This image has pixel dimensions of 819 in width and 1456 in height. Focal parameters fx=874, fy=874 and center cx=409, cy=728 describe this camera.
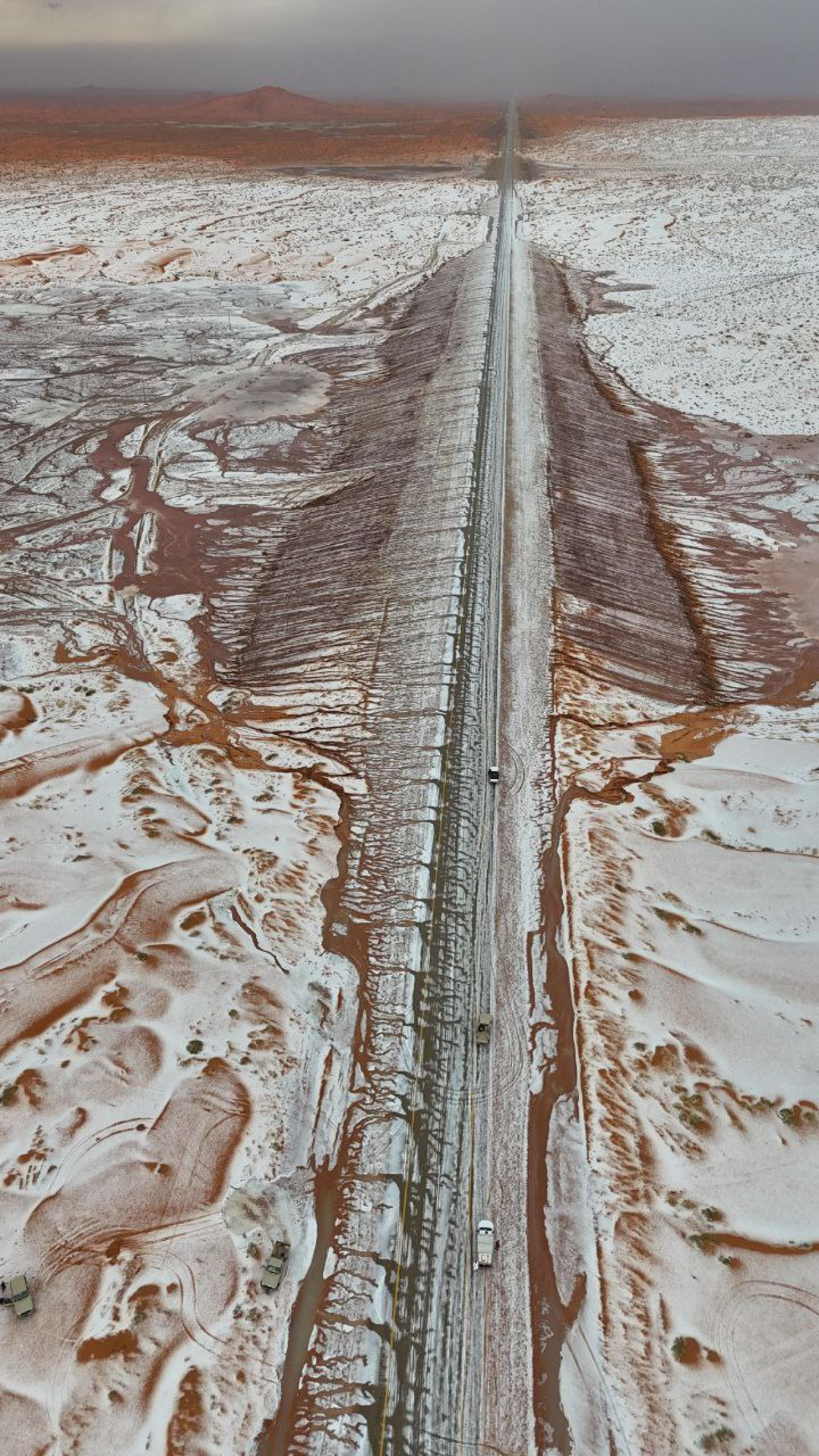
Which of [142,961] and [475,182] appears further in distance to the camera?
[475,182]

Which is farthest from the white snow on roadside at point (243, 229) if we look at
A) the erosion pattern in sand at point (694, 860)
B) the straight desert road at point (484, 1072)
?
the straight desert road at point (484, 1072)

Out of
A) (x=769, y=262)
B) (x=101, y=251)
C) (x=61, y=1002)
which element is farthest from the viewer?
(x=101, y=251)

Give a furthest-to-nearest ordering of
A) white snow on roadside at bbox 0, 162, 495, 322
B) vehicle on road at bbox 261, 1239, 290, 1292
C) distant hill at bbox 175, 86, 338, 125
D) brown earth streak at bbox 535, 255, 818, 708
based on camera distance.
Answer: distant hill at bbox 175, 86, 338, 125
white snow on roadside at bbox 0, 162, 495, 322
brown earth streak at bbox 535, 255, 818, 708
vehicle on road at bbox 261, 1239, 290, 1292

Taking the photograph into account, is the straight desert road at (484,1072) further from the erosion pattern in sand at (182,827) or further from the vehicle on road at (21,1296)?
the vehicle on road at (21,1296)

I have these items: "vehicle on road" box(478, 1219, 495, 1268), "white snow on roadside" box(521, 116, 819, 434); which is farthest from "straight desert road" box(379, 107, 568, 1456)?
"white snow on roadside" box(521, 116, 819, 434)

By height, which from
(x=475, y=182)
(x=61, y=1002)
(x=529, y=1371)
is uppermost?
(x=475, y=182)

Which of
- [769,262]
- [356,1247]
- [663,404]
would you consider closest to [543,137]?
[769,262]

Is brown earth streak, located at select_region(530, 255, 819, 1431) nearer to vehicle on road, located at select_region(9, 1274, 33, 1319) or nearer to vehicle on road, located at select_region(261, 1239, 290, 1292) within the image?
vehicle on road, located at select_region(261, 1239, 290, 1292)

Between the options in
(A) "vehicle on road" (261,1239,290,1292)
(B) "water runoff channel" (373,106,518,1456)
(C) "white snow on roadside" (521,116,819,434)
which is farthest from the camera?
(C) "white snow on roadside" (521,116,819,434)

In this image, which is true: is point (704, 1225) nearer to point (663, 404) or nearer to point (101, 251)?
point (663, 404)
